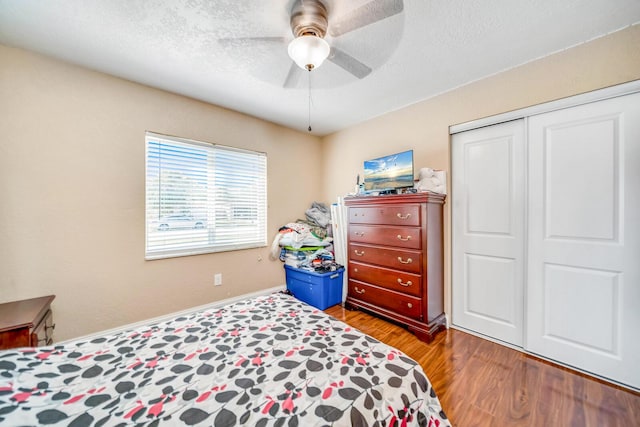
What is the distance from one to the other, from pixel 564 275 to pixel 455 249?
2.62 feet

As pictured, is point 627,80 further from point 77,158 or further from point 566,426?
point 77,158

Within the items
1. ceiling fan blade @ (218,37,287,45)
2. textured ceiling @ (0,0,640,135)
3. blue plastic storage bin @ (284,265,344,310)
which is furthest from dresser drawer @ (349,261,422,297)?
ceiling fan blade @ (218,37,287,45)

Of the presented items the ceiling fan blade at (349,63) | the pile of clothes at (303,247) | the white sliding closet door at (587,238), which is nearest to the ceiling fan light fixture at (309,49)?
the ceiling fan blade at (349,63)

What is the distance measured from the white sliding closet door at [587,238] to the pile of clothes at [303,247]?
79.1 inches

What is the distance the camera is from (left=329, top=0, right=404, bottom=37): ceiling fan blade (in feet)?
4.56

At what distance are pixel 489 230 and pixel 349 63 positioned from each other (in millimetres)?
1997

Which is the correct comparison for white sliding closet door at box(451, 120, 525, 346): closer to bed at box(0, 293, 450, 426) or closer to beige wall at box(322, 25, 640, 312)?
beige wall at box(322, 25, 640, 312)

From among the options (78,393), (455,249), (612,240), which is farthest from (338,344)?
(612,240)

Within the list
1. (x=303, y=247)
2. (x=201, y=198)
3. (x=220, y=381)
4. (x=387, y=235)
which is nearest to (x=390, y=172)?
(x=387, y=235)

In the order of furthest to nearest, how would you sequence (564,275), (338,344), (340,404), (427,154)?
(427,154), (564,275), (338,344), (340,404)

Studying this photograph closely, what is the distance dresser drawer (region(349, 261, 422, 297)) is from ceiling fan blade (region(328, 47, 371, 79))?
191 centimetres

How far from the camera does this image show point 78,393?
88 cm

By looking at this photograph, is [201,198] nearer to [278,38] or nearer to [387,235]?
[278,38]

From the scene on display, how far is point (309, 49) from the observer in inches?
56.2
